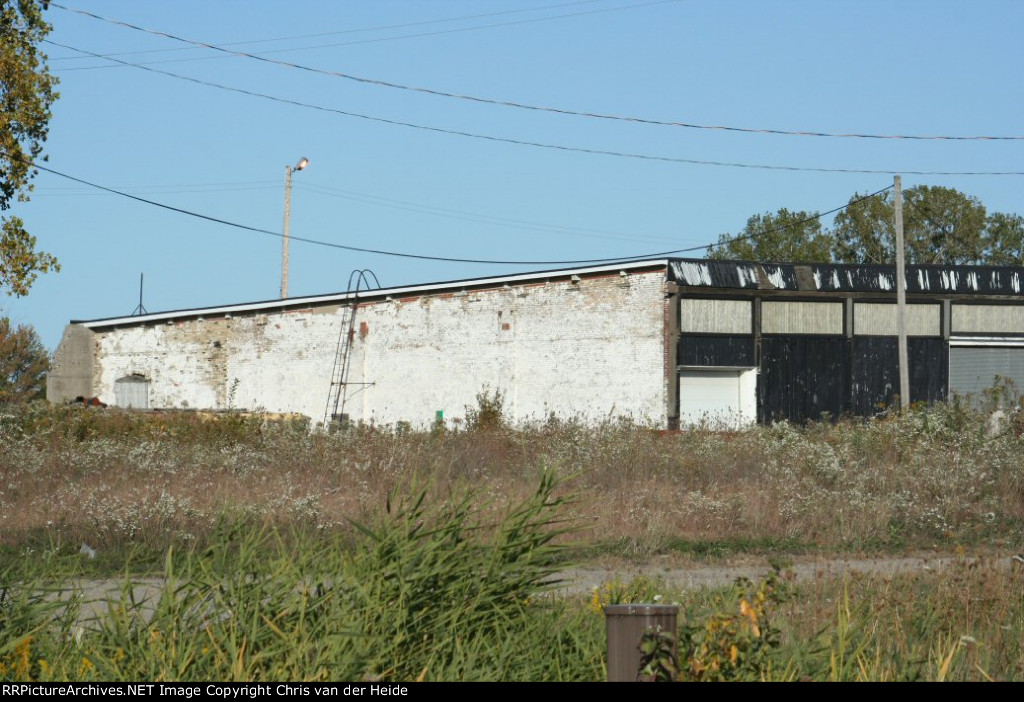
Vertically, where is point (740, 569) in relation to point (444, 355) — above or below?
below

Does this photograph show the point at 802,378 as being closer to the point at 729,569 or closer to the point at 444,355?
the point at 444,355

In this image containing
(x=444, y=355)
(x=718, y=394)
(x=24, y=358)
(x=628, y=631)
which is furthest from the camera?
(x=24, y=358)

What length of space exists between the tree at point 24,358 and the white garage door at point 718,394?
119 feet

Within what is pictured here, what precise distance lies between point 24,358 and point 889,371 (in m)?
47.2

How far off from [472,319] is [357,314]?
15.5 feet

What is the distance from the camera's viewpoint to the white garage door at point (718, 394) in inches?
1373

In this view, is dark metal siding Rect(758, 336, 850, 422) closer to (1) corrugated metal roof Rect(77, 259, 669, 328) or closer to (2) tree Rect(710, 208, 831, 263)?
(1) corrugated metal roof Rect(77, 259, 669, 328)

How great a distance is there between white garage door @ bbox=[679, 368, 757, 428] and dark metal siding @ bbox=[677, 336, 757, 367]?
1.18 feet

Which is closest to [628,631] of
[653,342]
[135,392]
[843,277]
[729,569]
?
[729,569]

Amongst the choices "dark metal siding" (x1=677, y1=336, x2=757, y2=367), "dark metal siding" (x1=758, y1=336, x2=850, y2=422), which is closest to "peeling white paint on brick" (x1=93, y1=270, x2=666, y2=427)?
"dark metal siding" (x1=677, y1=336, x2=757, y2=367)

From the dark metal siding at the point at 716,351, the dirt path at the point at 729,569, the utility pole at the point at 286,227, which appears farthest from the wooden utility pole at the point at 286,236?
the dirt path at the point at 729,569

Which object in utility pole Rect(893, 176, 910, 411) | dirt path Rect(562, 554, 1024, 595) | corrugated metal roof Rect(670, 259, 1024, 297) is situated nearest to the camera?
dirt path Rect(562, 554, 1024, 595)

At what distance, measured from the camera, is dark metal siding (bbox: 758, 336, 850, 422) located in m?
35.8

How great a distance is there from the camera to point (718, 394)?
35656 millimetres
